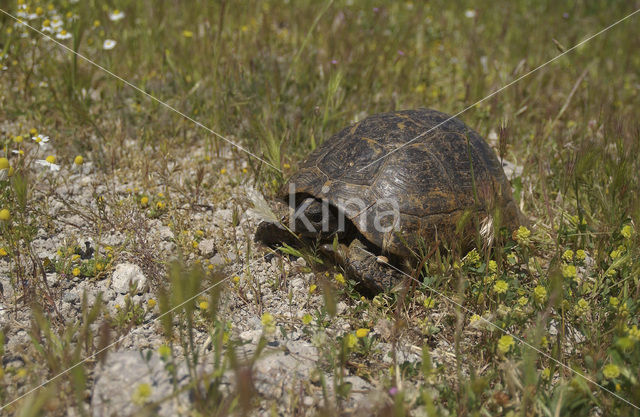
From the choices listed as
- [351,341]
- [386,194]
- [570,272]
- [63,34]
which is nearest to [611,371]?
[570,272]

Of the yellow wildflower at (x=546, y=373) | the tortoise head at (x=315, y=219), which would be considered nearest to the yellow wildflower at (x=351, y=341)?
the tortoise head at (x=315, y=219)

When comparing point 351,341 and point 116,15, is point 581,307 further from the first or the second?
point 116,15

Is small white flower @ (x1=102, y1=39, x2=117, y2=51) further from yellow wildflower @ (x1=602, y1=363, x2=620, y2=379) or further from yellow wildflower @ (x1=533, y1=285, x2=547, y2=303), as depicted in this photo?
yellow wildflower @ (x1=602, y1=363, x2=620, y2=379)

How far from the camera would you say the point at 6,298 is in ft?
8.84

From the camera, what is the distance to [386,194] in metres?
2.95

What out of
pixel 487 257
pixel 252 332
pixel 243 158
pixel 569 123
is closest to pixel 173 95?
pixel 243 158

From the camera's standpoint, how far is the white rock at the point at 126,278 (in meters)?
2.86

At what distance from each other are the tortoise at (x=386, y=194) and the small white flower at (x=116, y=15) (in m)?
3.22

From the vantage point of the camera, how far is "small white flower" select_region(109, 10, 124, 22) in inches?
202

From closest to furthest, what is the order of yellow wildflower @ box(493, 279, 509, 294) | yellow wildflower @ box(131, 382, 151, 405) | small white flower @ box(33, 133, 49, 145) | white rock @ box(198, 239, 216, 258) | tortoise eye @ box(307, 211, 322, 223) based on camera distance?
yellow wildflower @ box(131, 382, 151, 405)
yellow wildflower @ box(493, 279, 509, 294)
tortoise eye @ box(307, 211, 322, 223)
white rock @ box(198, 239, 216, 258)
small white flower @ box(33, 133, 49, 145)

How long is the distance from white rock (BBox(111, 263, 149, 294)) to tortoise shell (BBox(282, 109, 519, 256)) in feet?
3.60

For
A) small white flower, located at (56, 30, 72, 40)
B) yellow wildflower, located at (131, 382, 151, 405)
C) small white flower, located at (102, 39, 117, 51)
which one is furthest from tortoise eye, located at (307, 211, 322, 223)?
small white flower, located at (56, 30, 72, 40)

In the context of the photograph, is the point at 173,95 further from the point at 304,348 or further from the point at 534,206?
the point at 534,206

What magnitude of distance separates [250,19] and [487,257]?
180 inches
